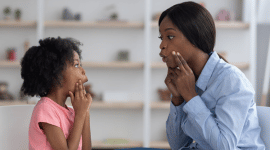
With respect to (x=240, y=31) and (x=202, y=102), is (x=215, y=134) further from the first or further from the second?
(x=240, y=31)

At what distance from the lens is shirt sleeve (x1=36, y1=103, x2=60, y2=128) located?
1174mm

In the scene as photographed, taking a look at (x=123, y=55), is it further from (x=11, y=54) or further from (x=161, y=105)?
(x=11, y=54)

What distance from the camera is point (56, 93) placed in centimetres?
130

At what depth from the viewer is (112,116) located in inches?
149

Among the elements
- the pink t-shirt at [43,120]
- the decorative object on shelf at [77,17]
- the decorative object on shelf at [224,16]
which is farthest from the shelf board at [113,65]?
the pink t-shirt at [43,120]

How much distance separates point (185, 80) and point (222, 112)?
0.57 ft

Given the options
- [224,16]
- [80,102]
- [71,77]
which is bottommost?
[80,102]

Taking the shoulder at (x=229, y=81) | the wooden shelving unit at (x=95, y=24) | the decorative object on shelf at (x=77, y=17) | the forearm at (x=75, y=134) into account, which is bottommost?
the forearm at (x=75, y=134)

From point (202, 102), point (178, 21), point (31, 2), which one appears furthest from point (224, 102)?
point (31, 2)

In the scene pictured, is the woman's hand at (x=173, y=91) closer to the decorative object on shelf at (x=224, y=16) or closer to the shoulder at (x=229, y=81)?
the shoulder at (x=229, y=81)

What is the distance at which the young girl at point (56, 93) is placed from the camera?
119 centimetres

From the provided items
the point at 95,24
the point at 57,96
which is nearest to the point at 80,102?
the point at 57,96

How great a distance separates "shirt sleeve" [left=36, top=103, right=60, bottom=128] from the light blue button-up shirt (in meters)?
0.53

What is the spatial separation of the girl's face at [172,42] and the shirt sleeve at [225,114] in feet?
0.59
